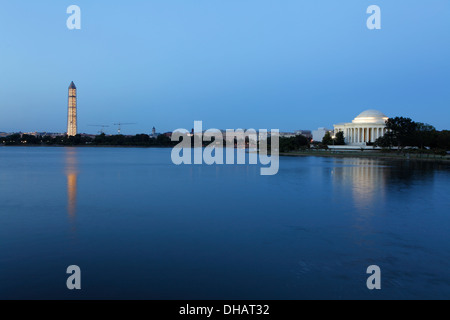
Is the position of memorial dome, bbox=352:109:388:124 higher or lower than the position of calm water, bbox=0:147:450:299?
higher

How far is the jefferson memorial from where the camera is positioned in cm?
9869

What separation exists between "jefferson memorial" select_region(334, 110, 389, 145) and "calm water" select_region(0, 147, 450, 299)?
274ft

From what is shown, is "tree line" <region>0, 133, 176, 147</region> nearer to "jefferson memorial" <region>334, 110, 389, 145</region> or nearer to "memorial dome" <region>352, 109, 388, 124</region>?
"jefferson memorial" <region>334, 110, 389, 145</region>

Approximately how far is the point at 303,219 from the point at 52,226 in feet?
Answer: 27.9

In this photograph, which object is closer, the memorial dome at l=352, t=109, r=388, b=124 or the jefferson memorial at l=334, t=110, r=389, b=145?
the jefferson memorial at l=334, t=110, r=389, b=145

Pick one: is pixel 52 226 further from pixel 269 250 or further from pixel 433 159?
pixel 433 159

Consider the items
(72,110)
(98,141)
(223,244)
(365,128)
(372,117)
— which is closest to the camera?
(223,244)

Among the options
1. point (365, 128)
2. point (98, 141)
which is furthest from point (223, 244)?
point (98, 141)

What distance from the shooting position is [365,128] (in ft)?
332

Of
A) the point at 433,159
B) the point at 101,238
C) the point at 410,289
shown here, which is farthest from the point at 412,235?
the point at 433,159

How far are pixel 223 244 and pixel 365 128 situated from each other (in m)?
98.0

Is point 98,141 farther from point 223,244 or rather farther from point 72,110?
point 223,244

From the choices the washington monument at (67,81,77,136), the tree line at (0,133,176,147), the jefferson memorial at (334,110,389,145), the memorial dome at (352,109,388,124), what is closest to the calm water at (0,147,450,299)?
the jefferson memorial at (334,110,389,145)

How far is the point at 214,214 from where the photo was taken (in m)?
15.0
